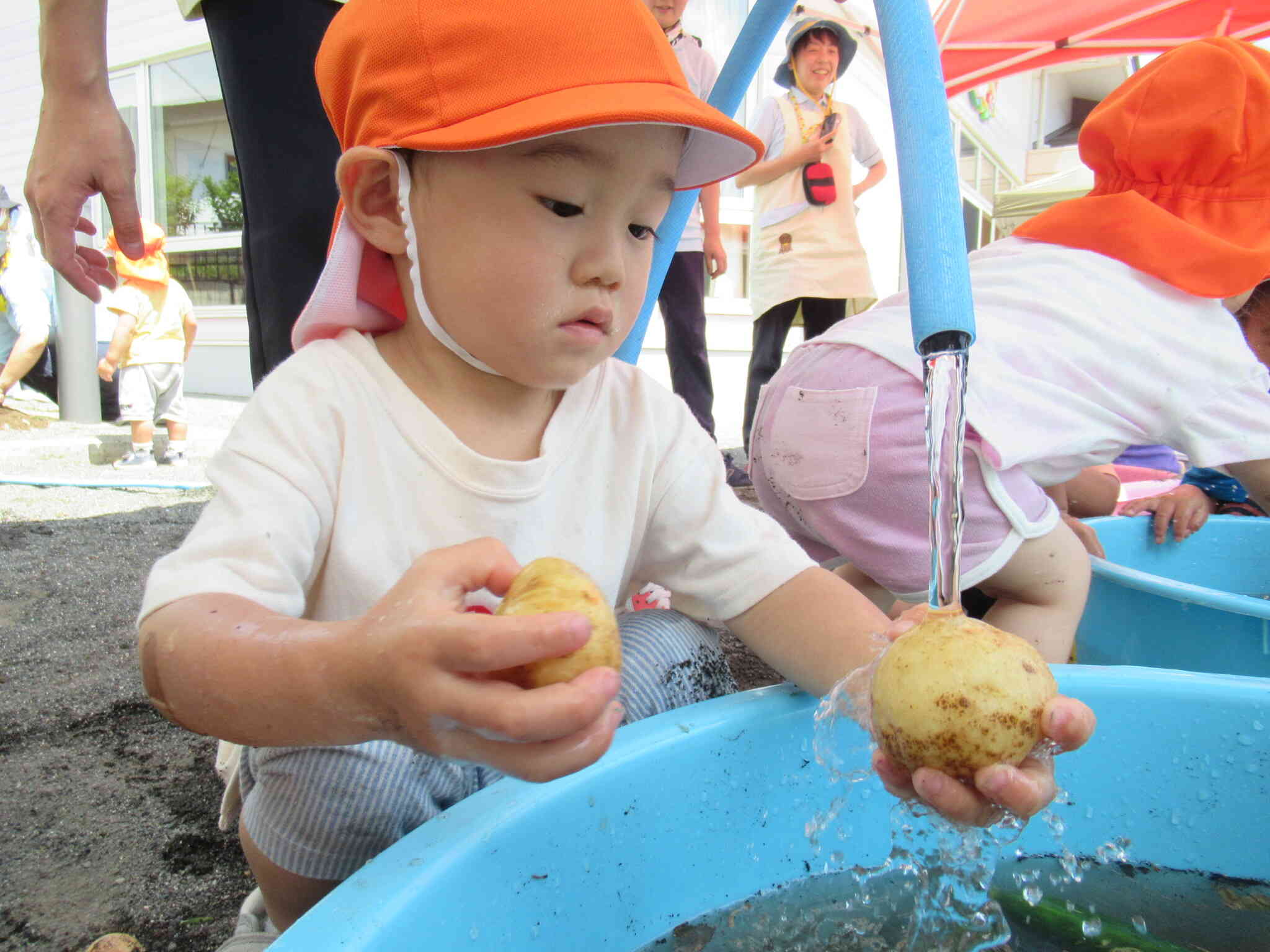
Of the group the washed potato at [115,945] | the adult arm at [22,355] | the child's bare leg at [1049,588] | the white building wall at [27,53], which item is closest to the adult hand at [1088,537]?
the child's bare leg at [1049,588]

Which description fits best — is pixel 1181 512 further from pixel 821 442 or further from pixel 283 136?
pixel 283 136

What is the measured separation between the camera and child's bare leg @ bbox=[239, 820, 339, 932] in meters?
0.97

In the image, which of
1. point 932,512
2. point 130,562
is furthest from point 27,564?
point 932,512

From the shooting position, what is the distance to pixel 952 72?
640 centimetres

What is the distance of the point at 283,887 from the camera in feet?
3.21

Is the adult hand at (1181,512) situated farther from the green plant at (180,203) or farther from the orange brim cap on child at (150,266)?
the green plant at (180,203)

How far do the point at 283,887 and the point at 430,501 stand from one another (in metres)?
0.44

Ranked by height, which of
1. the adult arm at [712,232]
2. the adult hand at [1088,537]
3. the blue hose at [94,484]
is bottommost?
the blue hose at [94,484]

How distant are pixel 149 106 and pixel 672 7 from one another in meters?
6.77

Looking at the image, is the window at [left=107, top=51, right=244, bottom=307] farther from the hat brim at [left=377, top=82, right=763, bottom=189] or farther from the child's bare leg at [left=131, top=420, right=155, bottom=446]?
the hat brim at [left=377, top=82, right=763, bottom=189]

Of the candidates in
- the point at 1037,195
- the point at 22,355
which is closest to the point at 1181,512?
the point at 22,355

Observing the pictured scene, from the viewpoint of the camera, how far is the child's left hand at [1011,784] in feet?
2.72

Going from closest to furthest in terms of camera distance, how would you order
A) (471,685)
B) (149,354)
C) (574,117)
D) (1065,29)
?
1. (471,685)
2. (574,117)
3. (149,354)
4. (1065,29)

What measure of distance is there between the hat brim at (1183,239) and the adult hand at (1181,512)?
508mm
